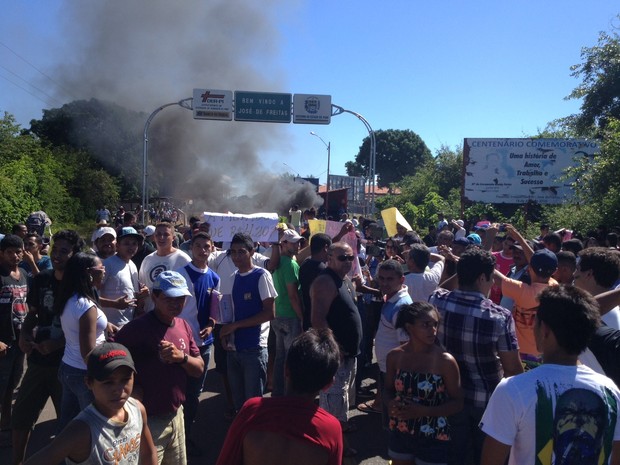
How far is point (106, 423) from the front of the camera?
2391mm

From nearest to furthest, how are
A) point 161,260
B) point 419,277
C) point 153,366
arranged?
point 153,366 < point 161,260 < point 419,277

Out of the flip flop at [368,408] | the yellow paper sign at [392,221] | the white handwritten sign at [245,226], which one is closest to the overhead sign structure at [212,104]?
the yellow paper sign at [392,221]

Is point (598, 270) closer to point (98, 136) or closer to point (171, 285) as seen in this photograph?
point (171, 285)

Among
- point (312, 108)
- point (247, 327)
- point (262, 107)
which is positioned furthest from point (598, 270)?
point (262, 107)

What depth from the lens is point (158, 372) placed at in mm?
2990

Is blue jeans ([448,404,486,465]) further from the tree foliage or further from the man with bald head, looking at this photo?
the tree foliage

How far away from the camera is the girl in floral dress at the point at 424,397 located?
300 cm

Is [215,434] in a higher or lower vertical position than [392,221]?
lower

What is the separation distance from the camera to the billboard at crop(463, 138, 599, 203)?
69.6ft

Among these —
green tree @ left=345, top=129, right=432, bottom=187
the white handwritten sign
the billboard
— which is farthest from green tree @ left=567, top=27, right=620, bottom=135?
green tree @ left=345, top=129, right=432, bottom=187

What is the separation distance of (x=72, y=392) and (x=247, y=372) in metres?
1.37

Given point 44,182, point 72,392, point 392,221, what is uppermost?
point 44,182

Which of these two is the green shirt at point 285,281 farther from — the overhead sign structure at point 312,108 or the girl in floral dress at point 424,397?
the overhead sign structure at point 312,108

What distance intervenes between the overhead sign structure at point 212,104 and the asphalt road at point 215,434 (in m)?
16.5
